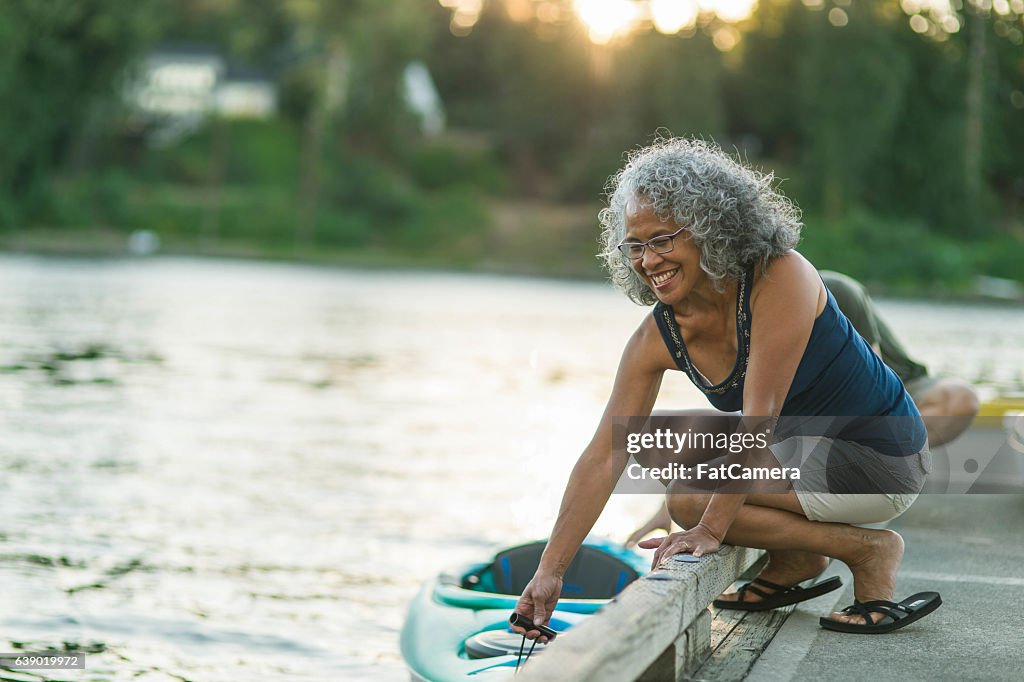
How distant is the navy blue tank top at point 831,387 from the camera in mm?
4004

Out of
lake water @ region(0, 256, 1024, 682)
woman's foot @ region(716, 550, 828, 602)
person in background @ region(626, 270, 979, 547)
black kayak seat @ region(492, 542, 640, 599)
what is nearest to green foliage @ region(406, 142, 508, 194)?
lake water @ region(0, 256, 1024, 682)

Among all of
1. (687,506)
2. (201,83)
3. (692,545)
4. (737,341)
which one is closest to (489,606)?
(687,506)

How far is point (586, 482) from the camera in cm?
407

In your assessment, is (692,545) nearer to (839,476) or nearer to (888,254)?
(839,476)

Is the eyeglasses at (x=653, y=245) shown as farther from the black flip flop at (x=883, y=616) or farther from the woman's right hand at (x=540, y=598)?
the black flip flop at (x=883, y=616)

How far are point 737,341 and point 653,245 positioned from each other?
0.39 metres

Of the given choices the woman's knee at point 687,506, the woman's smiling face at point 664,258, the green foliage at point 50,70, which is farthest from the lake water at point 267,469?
the green foliage at point 50,70

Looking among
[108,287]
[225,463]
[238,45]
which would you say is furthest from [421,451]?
[238,45]

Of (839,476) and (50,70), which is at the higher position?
(50,70)

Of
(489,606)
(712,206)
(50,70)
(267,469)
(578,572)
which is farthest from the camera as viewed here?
(50,70)

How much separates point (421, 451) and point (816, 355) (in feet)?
31.5

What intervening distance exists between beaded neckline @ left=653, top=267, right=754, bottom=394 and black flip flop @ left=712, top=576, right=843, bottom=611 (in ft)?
2.85

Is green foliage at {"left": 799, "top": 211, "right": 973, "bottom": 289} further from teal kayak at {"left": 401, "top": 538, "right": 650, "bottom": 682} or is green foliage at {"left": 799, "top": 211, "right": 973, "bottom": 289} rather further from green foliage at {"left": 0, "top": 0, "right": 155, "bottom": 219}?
teal kayak at {"left": 401, "top": 538, "right": 650, "bottom": 682}

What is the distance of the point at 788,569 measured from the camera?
4.64 m
